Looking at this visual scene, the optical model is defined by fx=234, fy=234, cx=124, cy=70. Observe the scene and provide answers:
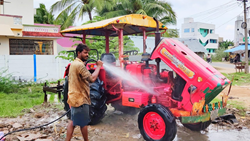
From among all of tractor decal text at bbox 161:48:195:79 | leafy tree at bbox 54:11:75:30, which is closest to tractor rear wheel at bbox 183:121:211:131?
tractor decal text at bbox 161:48:195:79

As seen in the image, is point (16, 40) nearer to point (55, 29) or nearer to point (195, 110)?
point (55, 29)

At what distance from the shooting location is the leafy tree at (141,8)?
64.2ft

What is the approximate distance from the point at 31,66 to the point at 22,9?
904 cm

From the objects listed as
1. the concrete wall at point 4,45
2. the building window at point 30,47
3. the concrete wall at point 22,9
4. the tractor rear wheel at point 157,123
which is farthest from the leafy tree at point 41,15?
the tractor rear wheel at point 157,123

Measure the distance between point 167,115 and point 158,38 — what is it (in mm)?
1518

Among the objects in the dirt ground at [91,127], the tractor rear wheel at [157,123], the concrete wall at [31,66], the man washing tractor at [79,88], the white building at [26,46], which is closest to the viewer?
the man washing tractor at [79,88]

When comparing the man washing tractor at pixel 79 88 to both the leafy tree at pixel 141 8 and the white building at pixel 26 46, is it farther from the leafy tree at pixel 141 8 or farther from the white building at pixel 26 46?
the leafy tree at pixel 141 8

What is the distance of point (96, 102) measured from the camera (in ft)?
17.2

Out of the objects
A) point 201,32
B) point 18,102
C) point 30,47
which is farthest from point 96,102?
point 201,32

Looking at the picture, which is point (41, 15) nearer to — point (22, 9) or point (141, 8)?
point (22, 9)

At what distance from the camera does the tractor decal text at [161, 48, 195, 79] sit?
4.08 m

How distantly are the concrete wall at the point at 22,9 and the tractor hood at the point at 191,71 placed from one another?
18276 millimetres

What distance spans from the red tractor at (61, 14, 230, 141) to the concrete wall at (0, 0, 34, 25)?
1652 cm

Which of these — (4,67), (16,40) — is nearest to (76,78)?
(4,67)
